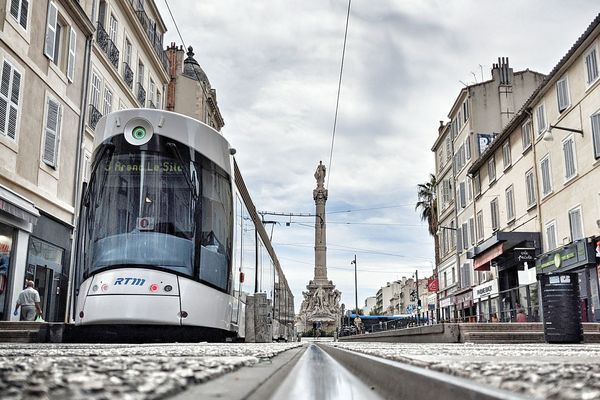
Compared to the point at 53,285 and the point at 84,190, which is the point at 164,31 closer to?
the point at 53,285

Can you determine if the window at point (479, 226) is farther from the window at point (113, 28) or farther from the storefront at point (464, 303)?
the window at point (113, 28)

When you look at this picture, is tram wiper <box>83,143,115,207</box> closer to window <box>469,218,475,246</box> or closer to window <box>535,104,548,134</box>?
window <box>535,104,548,134</box>

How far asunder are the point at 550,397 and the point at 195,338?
8.91 m

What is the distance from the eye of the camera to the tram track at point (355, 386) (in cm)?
110

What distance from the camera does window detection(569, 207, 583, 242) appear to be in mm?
21328

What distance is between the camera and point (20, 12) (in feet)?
49.8

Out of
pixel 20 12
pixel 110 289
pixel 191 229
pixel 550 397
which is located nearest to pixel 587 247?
pixel 191 229

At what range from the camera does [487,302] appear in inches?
913

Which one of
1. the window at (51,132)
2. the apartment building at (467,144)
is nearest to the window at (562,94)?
the apartment building at (467,144)

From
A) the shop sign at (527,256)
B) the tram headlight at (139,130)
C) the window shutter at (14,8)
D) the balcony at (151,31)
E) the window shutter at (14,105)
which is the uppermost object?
the balcony at (151,31)

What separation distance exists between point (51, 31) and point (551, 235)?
63.3 feet

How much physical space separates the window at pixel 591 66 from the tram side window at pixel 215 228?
14861 millimetres

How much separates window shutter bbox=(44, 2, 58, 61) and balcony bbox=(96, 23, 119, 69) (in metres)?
3.63

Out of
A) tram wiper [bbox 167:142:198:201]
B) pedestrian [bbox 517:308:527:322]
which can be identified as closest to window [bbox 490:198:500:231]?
pedestrian [bbox 517:308:527:322]
